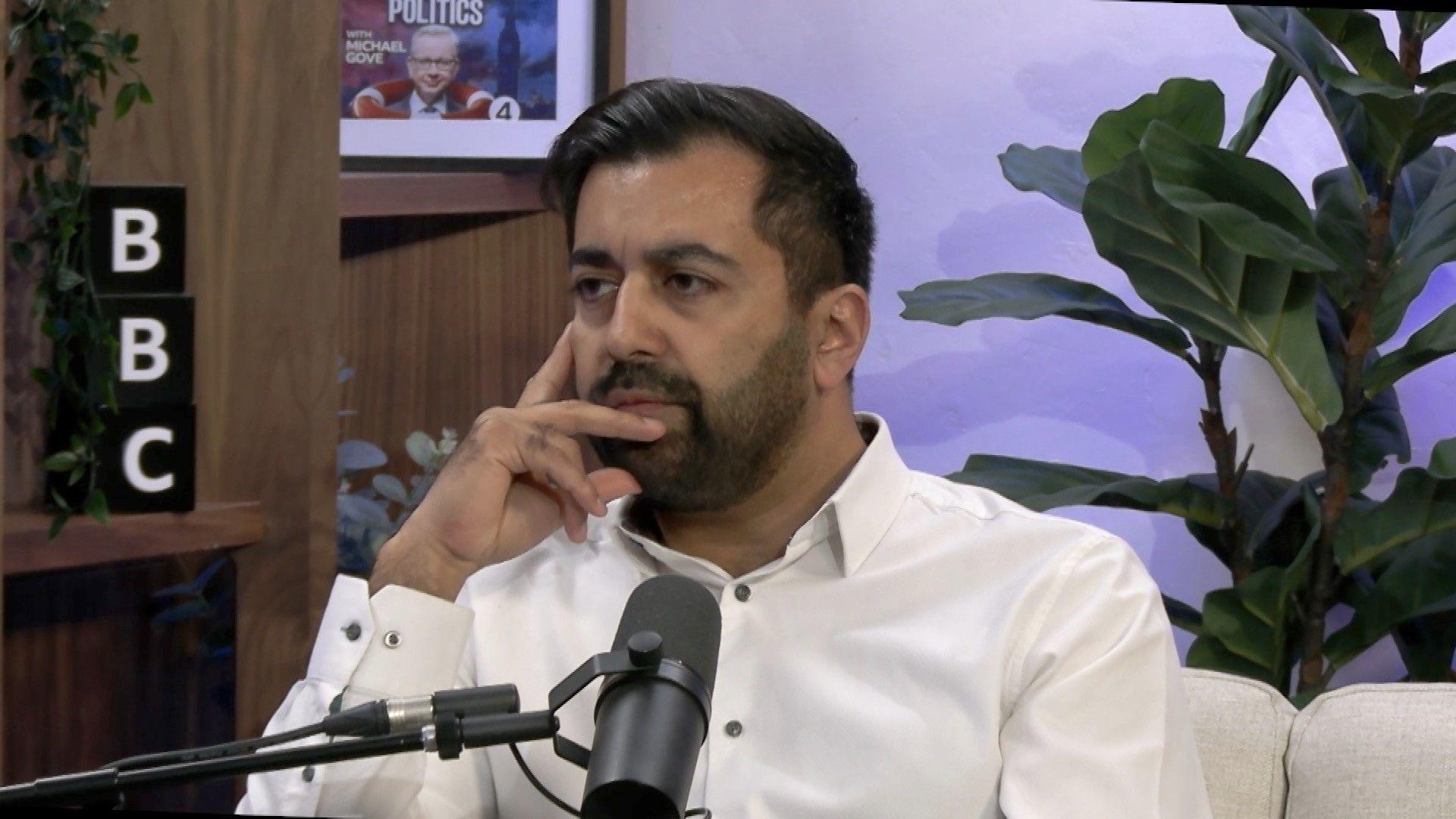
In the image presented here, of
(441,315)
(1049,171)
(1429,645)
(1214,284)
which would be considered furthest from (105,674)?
(1429,645)

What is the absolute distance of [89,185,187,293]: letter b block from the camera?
1.90 meters

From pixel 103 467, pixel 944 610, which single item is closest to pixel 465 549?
pixel 944 610

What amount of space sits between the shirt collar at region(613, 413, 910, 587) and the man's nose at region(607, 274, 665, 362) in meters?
0.19

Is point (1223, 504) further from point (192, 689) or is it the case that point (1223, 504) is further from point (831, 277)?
point (192, 689)

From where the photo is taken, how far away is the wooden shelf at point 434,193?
230 cm

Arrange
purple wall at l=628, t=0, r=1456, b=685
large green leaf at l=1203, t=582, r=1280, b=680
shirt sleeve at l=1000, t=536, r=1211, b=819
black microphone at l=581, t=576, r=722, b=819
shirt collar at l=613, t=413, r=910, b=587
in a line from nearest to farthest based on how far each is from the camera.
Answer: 1. black microphone at l=581, t=576, r=722, b=819
2. shirt sleeve at l=1000, t=536, r=1211, b=819
3. shirt collar at l=613, t=413, r=910, b=587
4. large green leaf at l=1203, t=582, r=1280, b=680
5. purple wall at l=628, t=0, r=1456, b=685

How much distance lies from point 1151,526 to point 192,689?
4.72ft

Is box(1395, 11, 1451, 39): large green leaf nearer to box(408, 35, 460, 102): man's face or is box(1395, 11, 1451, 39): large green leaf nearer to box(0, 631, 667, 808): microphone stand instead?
box(408, 35, 460, 102): man's face

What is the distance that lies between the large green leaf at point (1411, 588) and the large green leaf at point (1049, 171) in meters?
0.61

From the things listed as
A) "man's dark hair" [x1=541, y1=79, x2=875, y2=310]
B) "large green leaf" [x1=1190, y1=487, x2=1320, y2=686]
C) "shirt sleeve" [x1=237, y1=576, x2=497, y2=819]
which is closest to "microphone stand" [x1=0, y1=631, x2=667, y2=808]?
"shirt sleeve" [x1=237, y1=576, x2=497, y2=819]

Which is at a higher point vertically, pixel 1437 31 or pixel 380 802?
pixel 1437 31

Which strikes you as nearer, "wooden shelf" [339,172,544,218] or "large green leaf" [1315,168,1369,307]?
"large green leaf" [1315,168,1369,307]

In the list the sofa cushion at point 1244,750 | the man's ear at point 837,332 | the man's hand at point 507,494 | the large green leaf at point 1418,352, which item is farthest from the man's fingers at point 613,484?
the large green leaf at point 1418,352

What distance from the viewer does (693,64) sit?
2.46 meters
